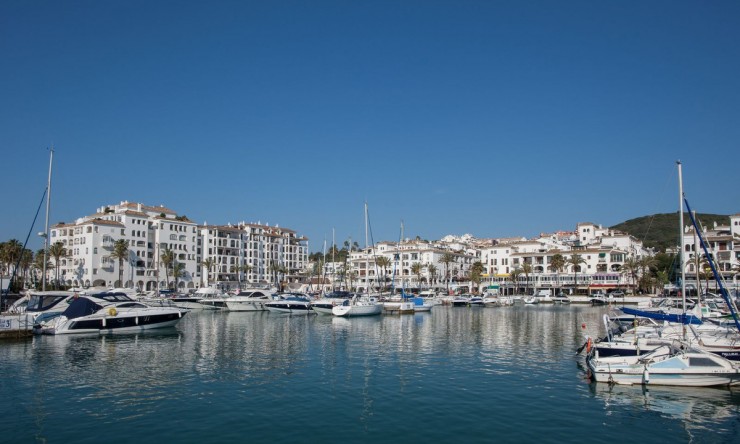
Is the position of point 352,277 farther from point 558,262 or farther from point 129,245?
point 129,245

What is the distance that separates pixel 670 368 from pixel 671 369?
0.19 ft

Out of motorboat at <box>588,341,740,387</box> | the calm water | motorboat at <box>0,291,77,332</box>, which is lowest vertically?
the calm water

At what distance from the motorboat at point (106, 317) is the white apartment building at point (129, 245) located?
2372 inches

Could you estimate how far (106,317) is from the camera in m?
44.4

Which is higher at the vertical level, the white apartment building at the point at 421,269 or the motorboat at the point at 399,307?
the white apartment building at the point at 421,269

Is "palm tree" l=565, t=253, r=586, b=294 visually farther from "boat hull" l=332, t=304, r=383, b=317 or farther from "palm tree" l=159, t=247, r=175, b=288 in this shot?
"palm tree" l=159, t=247, r=175, b=288

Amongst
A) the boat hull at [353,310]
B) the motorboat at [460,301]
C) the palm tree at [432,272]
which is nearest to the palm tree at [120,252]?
the boat hull at [353,310]

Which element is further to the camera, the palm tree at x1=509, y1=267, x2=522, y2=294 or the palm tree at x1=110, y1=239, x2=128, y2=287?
the palm tree at x1=509, y1=267, x2=522, y2=294

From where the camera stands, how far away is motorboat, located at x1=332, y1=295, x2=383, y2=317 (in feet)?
218

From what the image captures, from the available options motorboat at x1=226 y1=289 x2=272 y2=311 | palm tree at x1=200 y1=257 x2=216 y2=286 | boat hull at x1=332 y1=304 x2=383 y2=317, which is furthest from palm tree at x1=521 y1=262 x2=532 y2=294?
palm tree at x1=200 y1=257 x2=216 y2=286

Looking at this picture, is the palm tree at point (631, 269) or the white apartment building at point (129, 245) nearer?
the white apartment building at point (129, 245)

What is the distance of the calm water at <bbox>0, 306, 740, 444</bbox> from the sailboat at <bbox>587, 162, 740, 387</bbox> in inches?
24.0

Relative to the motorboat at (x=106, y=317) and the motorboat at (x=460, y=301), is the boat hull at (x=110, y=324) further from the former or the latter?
the motorboat at (x=460, y=301)

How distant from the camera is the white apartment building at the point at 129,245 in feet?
364
